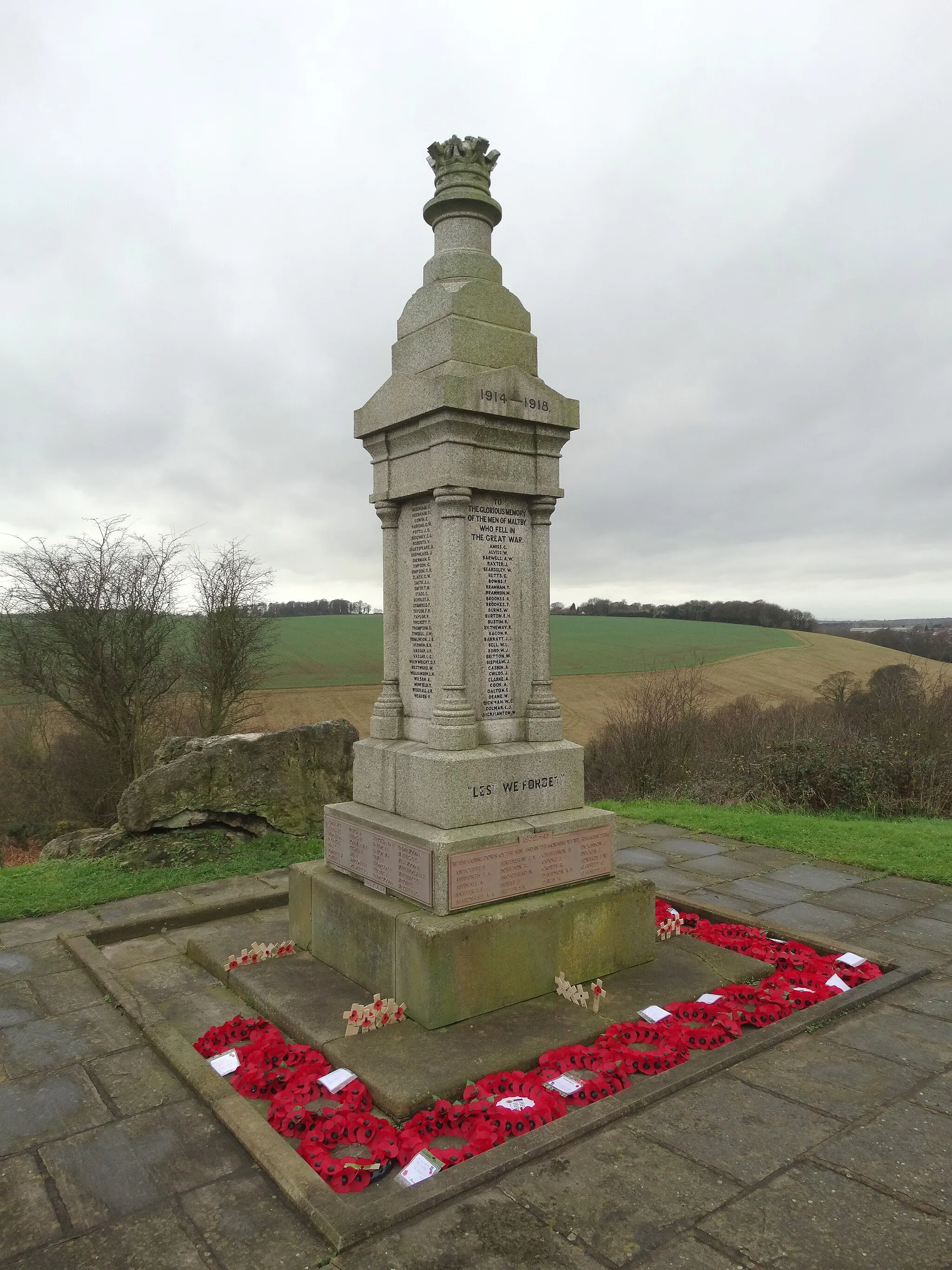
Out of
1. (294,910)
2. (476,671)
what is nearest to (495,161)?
(476,671)

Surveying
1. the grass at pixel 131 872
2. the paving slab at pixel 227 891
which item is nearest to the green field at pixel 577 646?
the grass at pixel 131 872

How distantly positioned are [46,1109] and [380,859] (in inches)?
82.2

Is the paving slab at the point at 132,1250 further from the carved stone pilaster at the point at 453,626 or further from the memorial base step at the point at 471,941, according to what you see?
the carved stone pilaster at the point at 453,626

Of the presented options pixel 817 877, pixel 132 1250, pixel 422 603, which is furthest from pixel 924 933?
pixel 132 1250

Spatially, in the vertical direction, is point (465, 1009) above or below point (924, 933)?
above

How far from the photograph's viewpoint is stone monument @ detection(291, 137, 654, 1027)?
4.72 meters

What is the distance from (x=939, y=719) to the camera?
14.6m

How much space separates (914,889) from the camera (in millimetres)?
7203

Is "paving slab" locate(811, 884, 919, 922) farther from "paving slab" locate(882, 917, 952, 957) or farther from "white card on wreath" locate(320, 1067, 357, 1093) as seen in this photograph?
"white card on wreath" locate(320, 1067, 357, 1093)

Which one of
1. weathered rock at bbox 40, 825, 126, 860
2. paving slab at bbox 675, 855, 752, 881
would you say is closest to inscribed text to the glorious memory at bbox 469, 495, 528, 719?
paving slab at bbox 675, 855, 752, 881

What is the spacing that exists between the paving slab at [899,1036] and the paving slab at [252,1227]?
2.91 meters

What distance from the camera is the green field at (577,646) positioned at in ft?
89.6

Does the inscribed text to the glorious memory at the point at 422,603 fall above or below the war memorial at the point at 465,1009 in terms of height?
above

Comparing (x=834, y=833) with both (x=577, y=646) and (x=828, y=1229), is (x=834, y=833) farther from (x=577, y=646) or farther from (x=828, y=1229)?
(x=577, y=646)
